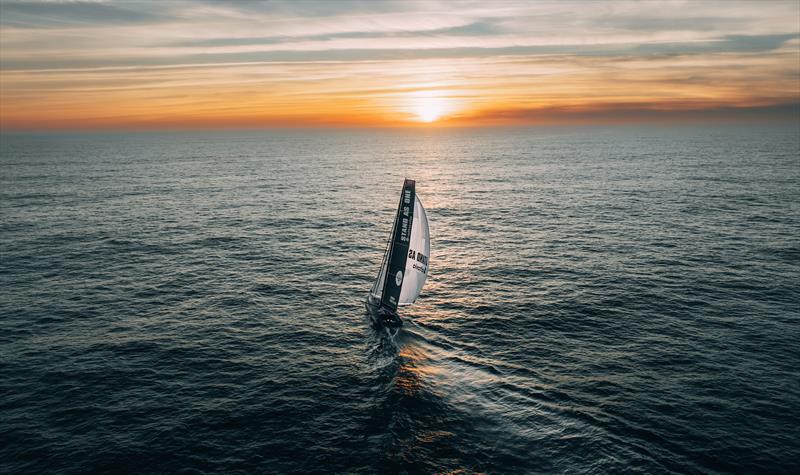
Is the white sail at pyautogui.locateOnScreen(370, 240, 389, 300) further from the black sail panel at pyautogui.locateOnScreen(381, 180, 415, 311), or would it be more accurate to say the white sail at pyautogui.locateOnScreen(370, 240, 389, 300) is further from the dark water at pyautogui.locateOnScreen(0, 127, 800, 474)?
the dark water at pyautogui.locateOnScreen(0, 127, 800, 474)

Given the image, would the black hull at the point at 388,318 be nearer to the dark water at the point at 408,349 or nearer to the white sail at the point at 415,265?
the dark water at the point at 408,349

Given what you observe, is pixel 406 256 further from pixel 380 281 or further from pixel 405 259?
pixel 380 281

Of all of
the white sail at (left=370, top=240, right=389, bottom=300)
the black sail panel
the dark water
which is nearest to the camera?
the dark water

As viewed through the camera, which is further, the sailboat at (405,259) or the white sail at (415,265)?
the white sail at (415,265)

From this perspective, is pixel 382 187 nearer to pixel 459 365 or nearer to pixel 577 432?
pixel 459 365

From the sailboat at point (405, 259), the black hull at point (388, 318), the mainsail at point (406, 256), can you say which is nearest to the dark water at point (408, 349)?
the black hull at point (388, 318)

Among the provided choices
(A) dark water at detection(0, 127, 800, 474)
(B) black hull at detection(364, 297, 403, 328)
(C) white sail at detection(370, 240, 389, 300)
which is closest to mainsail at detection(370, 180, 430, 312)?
(B) black hull at detection(364, 297, 403, 328)
